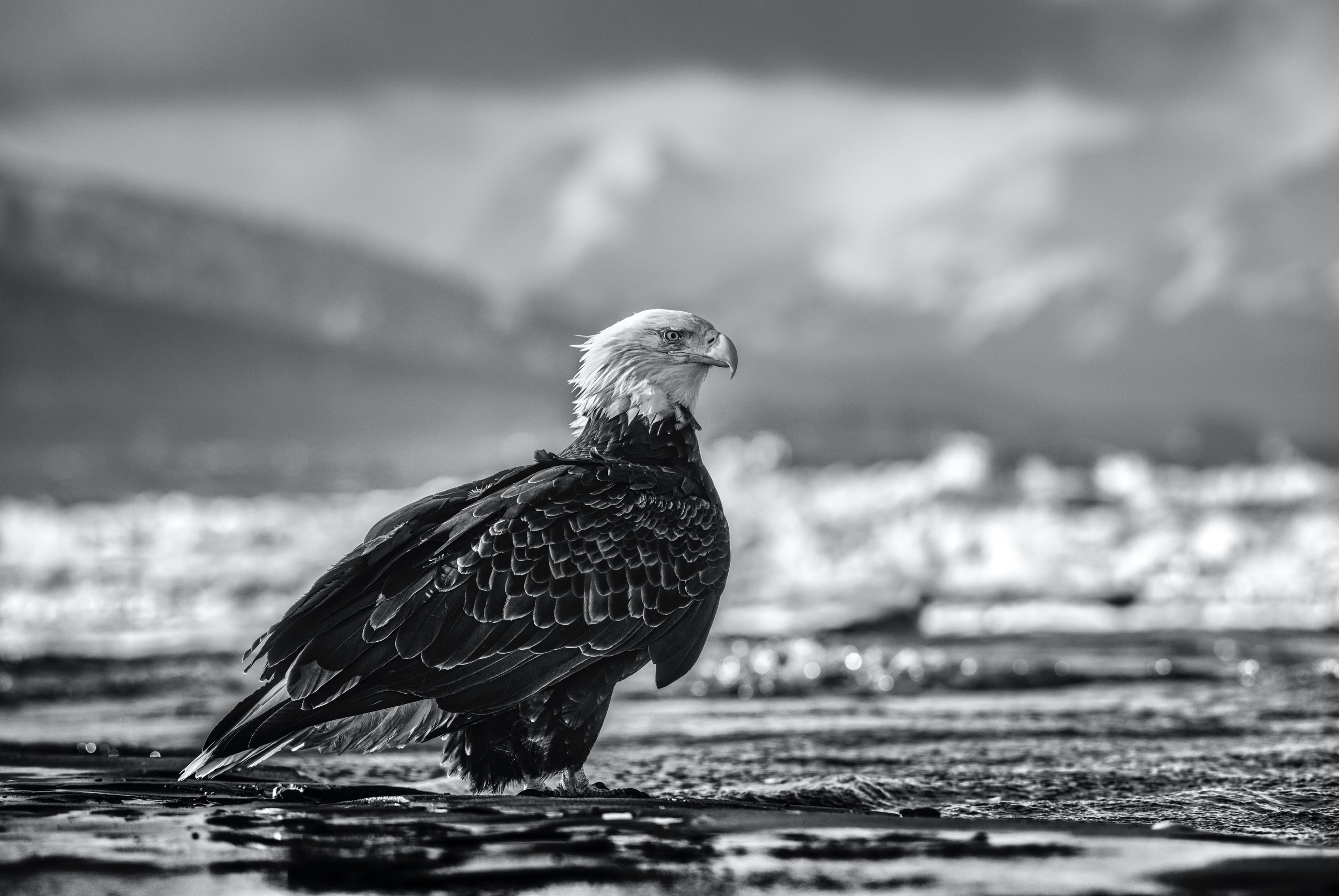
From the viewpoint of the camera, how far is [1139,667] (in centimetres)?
1505

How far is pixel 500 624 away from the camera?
6.10m

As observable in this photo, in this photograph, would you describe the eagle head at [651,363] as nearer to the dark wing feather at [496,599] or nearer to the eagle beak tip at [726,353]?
the eagle beak tip at [726,353]

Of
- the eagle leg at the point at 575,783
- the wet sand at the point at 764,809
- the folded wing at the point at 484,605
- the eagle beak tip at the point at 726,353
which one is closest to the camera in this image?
the wet sand at the point at 764,809

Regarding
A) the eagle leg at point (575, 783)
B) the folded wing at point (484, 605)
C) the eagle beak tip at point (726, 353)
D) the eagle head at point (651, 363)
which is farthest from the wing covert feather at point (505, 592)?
the eagle beak tip at point (726, 353)

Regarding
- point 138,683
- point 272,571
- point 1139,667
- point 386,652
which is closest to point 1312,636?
point 1139,667

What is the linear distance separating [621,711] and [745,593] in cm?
1877

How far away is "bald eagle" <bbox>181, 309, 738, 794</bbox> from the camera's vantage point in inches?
233

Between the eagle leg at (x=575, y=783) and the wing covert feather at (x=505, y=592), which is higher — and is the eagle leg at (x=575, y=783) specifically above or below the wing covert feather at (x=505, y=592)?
below

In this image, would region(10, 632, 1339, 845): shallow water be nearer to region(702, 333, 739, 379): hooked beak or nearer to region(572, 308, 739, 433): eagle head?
region(572, 308, 739, 433): eagle head

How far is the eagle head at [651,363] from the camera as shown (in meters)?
7.42

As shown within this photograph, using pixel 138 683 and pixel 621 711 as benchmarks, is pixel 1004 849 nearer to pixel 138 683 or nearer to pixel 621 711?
pixel 621 711

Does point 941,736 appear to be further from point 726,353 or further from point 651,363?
point 651,363

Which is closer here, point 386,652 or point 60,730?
point 386,652

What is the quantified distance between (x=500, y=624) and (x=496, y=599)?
102 millimetres
